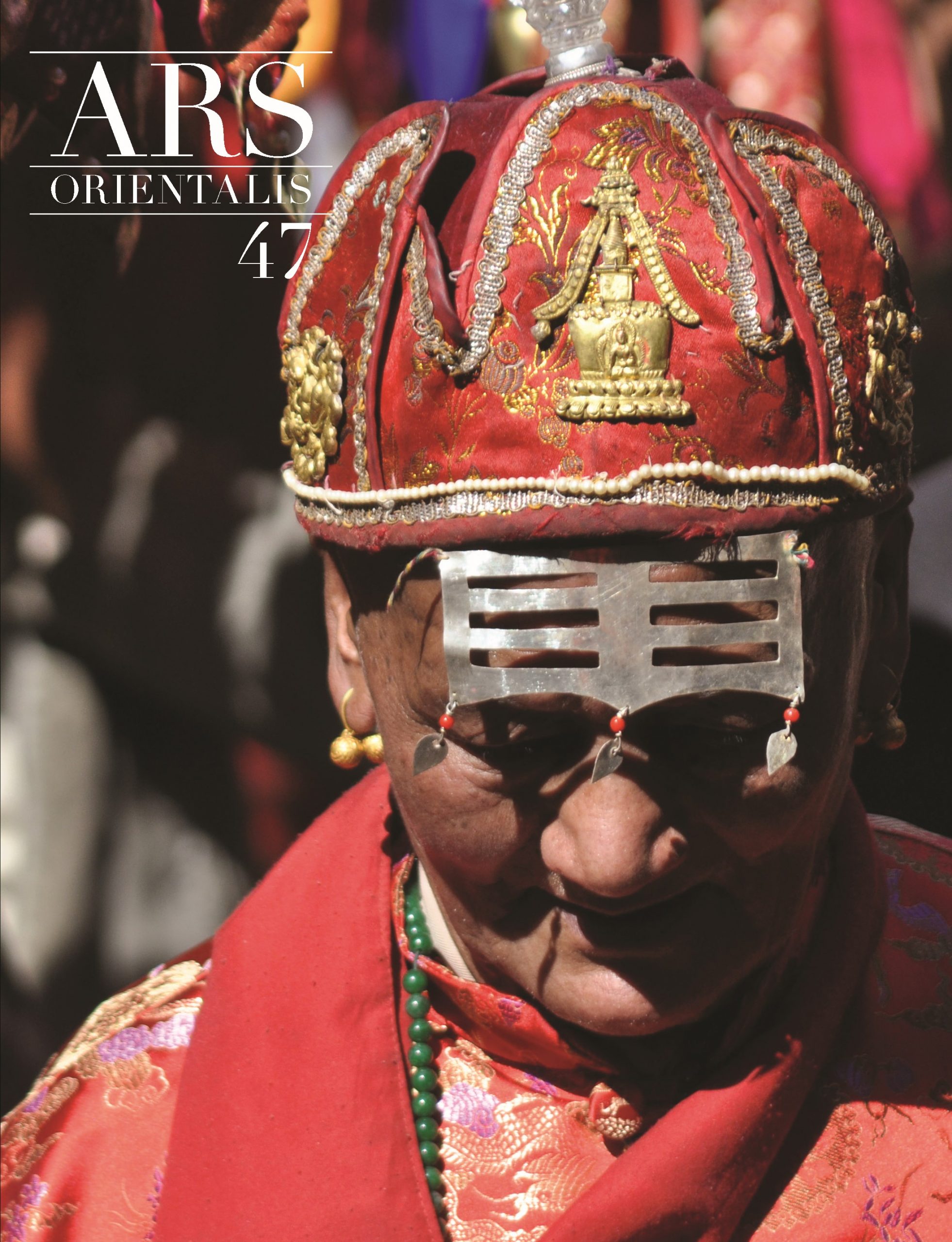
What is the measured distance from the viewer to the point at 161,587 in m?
4.05

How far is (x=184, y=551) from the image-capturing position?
407 centimetres

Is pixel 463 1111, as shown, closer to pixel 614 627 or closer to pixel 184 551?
pixel 614 627

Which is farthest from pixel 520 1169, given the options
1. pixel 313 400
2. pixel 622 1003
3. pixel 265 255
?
pixel 265 255

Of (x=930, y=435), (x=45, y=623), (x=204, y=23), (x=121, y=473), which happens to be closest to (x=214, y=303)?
(x=121, y=473)

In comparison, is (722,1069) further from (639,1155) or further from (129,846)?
(129,846)

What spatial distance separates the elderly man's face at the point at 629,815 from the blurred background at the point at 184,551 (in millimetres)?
1843

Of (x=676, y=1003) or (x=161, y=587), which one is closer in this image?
(x=676, y=1003)

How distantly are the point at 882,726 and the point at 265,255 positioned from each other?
62.8 inches

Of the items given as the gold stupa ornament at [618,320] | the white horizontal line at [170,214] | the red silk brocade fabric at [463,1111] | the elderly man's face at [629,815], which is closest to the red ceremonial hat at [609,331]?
the gold stupa ornament at [618,320]

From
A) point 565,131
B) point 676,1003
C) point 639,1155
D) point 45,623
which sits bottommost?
point 639,1155

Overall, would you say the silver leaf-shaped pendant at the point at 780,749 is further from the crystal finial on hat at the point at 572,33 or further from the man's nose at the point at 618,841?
the crystal finial on hat at the point at 572,33

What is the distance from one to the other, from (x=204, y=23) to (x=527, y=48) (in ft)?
5.48

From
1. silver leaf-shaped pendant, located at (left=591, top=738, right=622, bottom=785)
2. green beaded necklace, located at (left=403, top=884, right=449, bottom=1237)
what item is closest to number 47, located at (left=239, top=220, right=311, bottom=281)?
silver leaf-shaped pendant, located at (left=591, top=738, right=622, bottom=785)

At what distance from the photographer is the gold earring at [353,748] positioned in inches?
81.9
